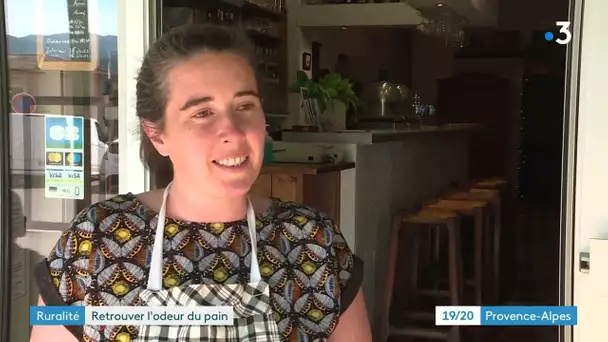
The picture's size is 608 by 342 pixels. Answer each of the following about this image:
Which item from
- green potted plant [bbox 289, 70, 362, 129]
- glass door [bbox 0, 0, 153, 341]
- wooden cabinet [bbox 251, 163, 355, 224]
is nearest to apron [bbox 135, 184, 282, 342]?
wooden cabinet [bbox 251, 163, 355, 224]

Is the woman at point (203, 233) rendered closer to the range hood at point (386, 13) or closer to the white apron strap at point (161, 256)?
the white apron strap at point (161, 256)

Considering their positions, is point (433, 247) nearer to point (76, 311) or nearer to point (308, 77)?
point (308, 77)

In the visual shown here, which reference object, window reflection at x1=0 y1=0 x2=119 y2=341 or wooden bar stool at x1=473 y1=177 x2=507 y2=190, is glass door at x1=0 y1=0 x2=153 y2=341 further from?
wooden bar stool at x1=473 y1=177 x2=507 y2=190

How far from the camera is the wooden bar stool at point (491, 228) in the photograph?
1.42 metres

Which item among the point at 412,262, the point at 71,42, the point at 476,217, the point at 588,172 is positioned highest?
the point at 71,42

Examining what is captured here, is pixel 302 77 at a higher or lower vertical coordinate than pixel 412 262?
higher

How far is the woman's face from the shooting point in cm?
113

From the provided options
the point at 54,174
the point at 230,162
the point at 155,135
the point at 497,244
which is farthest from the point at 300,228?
the point at 54,174

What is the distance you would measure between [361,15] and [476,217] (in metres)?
0.52

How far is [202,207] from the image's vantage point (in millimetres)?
1165

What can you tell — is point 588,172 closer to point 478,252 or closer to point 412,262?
point 478,252

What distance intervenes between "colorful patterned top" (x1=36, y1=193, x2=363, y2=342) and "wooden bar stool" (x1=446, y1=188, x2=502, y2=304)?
0.37 metres

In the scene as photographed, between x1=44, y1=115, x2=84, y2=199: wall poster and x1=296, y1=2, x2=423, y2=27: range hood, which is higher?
x1=296, y1=2, x2=423, y2=27: range hood

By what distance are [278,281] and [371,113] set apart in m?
0.53
